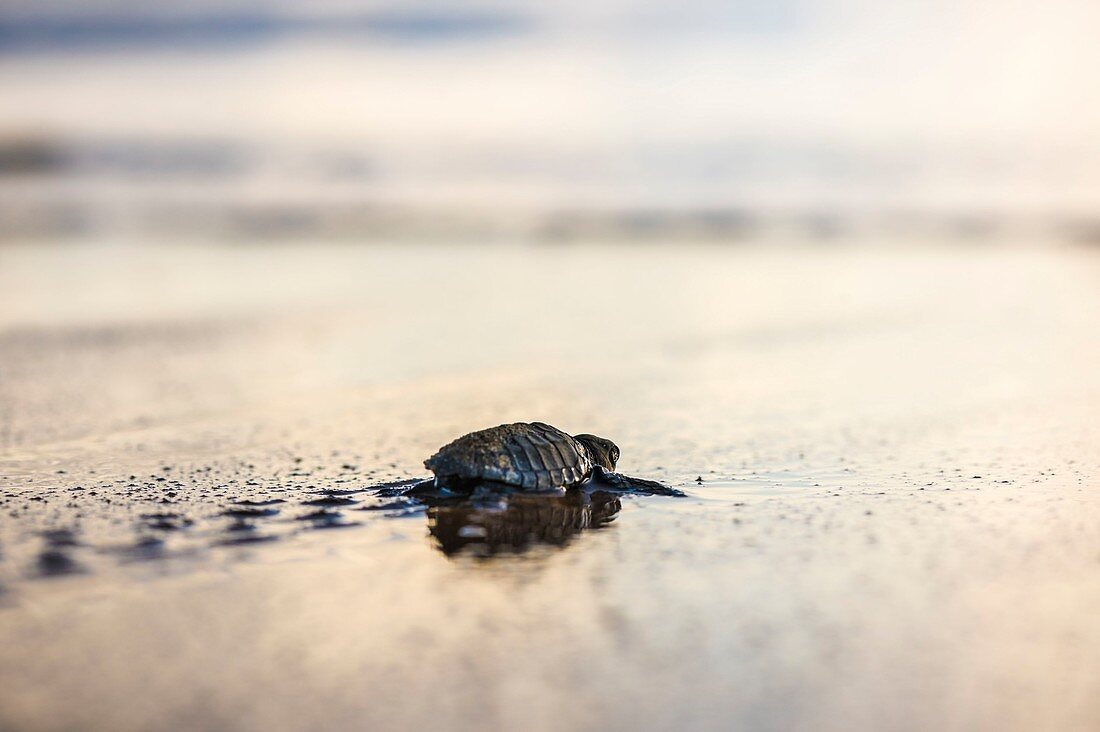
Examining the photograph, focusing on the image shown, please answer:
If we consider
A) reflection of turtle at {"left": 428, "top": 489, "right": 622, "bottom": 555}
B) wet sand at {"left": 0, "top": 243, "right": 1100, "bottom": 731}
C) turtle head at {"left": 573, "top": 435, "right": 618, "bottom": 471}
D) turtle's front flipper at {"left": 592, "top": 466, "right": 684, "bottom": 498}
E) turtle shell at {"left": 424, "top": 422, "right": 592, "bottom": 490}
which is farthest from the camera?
turtle head at {"left": 573, "top": 435, "right": 618, "bottom": 471}

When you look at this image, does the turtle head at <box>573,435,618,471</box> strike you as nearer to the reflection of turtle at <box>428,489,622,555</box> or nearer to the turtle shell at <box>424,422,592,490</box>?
the turtle shell at <box>424,422,592,490</box>

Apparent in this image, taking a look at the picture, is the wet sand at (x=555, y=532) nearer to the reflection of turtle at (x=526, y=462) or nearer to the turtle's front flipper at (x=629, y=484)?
the turtle's front flipper at (x=629, y=484)

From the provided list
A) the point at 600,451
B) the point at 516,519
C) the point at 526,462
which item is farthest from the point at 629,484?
the point at 516,519

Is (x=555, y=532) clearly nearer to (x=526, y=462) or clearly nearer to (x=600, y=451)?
(x=526, y=462)

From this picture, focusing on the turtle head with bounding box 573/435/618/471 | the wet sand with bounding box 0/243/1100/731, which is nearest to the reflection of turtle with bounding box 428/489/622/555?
the wet sand with bounding box 0/243/1100/731

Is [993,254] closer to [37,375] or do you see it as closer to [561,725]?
[37,375]

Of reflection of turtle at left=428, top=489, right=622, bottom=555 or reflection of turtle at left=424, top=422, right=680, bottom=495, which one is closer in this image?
reflection of turtle at left=428, top=489, right=622, bottom=555

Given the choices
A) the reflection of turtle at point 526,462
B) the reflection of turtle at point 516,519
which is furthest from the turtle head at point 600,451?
the reflection of turtle at point 516,519

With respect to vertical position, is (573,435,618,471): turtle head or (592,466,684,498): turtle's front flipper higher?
(573,435,618,471): turtle head
